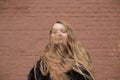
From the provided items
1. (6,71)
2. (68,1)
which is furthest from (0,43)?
(68,1)

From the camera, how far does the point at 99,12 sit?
7703 mm

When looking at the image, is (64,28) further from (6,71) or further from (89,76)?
(6,71)

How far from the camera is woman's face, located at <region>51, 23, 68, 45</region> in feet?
14.6

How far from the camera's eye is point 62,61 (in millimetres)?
4344

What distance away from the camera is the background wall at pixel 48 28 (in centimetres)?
768

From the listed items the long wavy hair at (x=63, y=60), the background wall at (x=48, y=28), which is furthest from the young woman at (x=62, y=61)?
the background wall at (x=48, y=28)

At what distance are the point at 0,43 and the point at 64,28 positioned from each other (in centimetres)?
342

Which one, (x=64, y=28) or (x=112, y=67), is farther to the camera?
(x=112, y=67)

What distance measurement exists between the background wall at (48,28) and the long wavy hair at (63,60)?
3165mm

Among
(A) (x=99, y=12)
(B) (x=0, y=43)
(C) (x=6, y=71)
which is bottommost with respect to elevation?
(C) (x=6, y=71)

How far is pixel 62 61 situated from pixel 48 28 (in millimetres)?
3421

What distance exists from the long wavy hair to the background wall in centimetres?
316

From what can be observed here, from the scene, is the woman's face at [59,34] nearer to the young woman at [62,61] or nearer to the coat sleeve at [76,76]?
the young woman at [62,61]

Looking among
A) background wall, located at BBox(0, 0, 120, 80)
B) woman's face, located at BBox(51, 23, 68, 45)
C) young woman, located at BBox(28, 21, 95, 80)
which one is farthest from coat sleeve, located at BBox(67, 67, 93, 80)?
background wall, located at BBox(0, 0, 120, 80)
